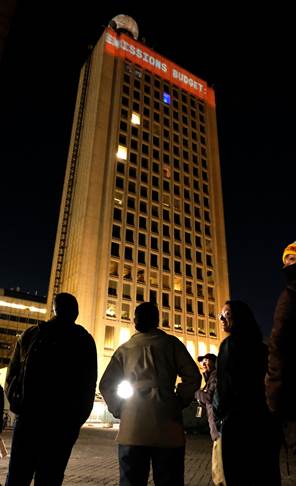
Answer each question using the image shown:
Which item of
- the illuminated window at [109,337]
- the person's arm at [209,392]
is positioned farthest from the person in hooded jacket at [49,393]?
the illuminated window at [109,337]

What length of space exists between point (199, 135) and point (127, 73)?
15.8 m

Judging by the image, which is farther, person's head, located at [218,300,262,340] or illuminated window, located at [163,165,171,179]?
illuminated window, located at [163,165,171,179]

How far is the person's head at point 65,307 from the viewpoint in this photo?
348 cm

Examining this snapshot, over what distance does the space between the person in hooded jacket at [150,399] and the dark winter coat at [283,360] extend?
47.5 inches

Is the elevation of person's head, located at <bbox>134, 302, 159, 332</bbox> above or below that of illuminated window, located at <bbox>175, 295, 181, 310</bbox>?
below

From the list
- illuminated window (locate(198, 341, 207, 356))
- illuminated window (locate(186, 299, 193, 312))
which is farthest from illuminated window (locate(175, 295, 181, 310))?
illuminated window (locate(198, 341, 207, 356))

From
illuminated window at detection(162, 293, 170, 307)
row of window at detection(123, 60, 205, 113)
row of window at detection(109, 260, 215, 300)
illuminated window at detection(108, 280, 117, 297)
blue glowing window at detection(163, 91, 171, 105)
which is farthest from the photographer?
blue glowing window at detection(163, 91, 171, 105)

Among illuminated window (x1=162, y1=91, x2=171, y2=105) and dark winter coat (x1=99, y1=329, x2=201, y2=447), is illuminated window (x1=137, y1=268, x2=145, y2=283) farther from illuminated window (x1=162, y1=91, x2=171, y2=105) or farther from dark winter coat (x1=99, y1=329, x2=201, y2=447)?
dark winter coat (x1=99, y1=329, x2=201, y2=447)

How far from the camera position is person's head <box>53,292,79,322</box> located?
11.4ft

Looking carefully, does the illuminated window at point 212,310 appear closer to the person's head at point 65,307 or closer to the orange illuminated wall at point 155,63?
the orange illuminated wall at point 155,63

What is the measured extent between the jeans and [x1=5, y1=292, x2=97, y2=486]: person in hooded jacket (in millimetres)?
513

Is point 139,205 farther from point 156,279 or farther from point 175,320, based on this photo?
point 175,320

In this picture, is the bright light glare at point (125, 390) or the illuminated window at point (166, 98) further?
the illuminated window at point (166, 98)

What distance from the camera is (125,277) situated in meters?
44.5
